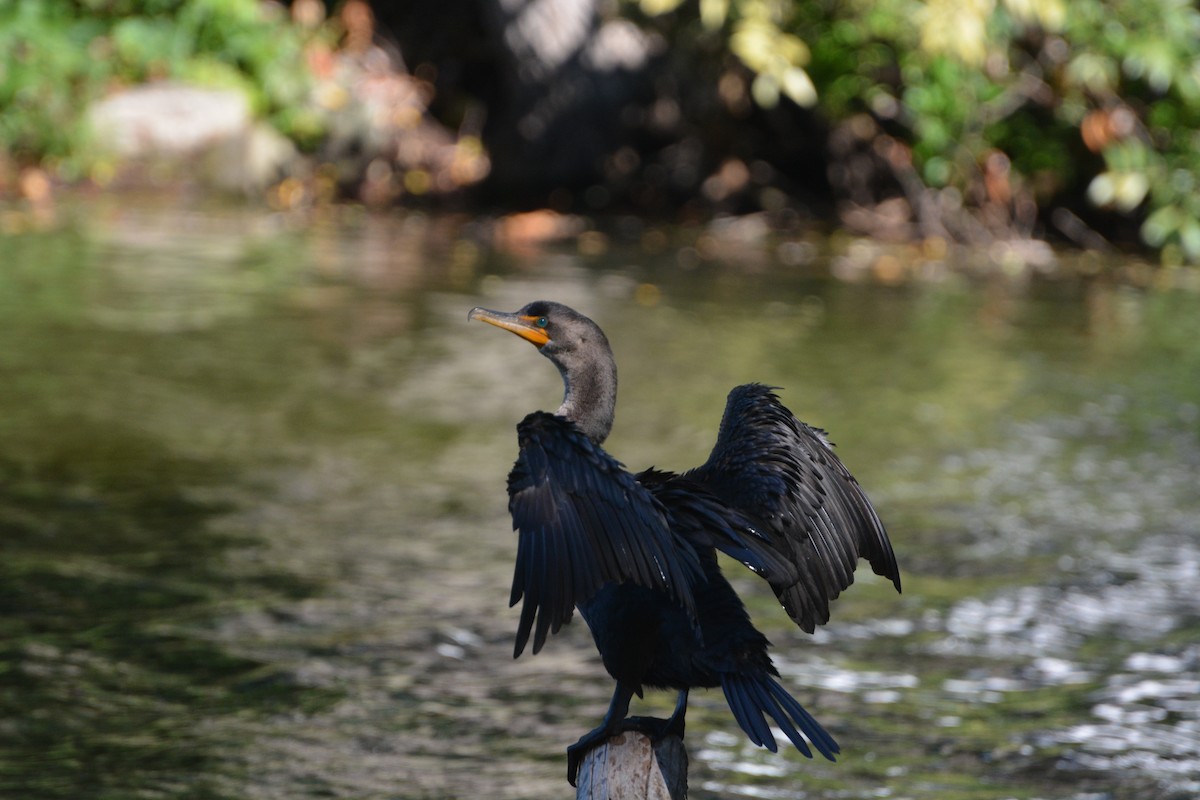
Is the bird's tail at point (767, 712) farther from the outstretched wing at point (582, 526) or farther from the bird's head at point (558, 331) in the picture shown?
the bird's head at point (558, 331)

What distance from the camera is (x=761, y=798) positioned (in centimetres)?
420

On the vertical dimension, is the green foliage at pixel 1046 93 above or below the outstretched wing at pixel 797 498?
above

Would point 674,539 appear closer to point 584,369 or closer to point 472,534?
point 584,369

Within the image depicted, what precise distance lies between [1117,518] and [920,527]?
2.71ft

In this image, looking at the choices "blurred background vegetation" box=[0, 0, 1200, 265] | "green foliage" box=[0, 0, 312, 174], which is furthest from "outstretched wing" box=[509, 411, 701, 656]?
"green foliage" box=[0, 0, 312, 174]

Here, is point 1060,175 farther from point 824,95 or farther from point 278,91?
point 278,91

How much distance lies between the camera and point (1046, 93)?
13.3 metres

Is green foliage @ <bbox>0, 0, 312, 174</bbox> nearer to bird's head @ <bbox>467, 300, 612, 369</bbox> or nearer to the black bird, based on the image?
bird's head @ <bbox>467, 300, 612, 369</bbox>

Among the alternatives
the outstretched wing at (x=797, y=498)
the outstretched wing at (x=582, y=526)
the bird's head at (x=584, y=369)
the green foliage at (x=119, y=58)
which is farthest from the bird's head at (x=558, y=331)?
the green foliage at (x=119, y=58)

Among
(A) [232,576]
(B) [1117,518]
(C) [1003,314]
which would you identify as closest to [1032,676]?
(B) [1117,518]

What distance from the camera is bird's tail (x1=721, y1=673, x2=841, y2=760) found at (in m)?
2.79

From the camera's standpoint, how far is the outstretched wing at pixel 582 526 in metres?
2.79

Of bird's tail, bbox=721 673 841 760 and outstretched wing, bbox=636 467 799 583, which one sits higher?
outstretched wing, bbox=636 467 799 583

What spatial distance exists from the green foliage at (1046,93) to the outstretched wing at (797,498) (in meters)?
8.04
